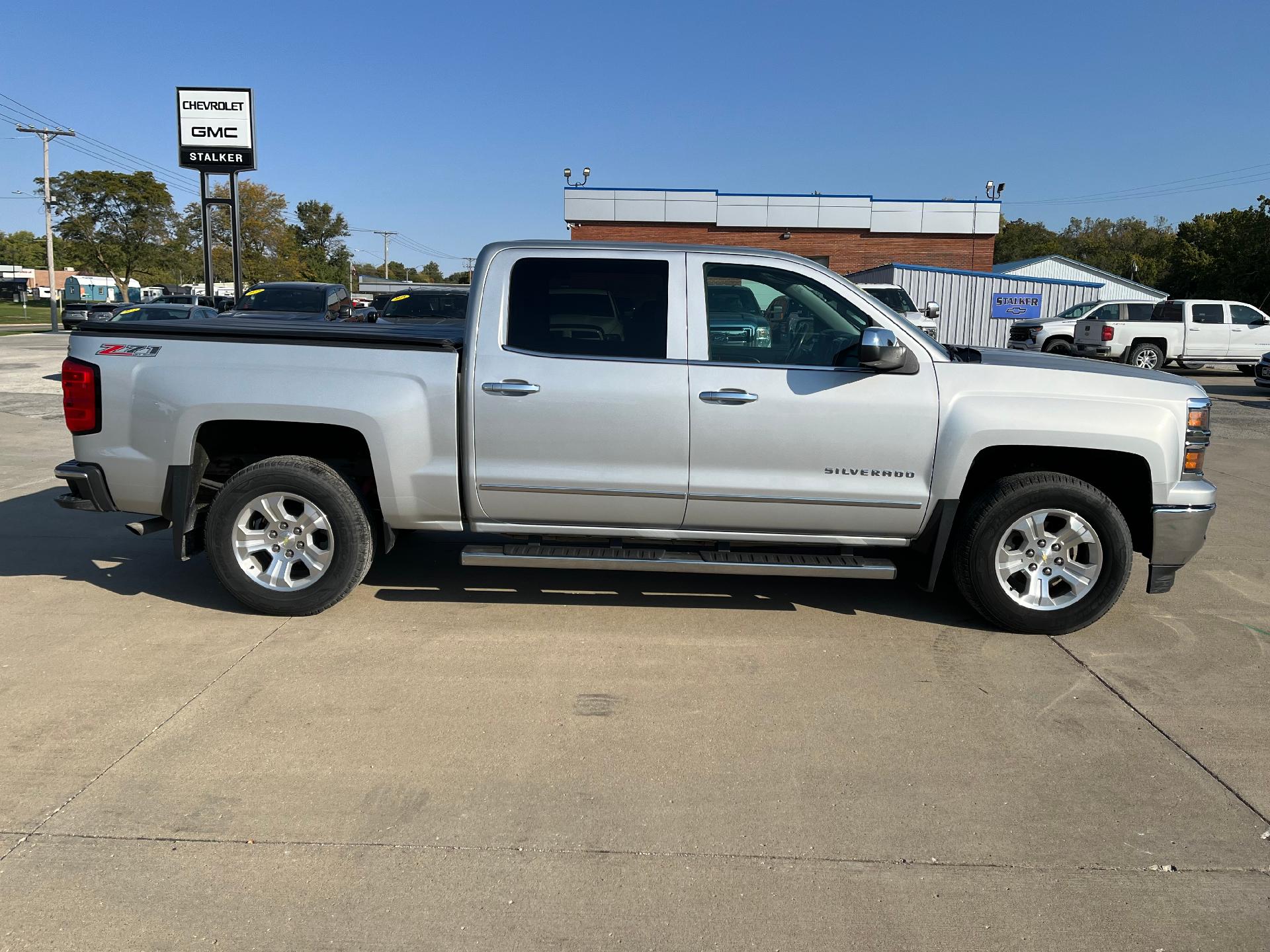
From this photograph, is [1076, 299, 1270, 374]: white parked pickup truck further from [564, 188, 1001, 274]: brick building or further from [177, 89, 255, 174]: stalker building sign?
[177, 89, 255, 174]: stalker building sign

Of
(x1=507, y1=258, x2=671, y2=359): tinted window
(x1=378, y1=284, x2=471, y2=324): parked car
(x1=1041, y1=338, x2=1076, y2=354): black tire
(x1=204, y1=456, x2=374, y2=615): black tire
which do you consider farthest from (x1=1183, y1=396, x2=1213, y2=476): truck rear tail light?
(x1=1041, y1=338, x2=1076, y2=354): black tire

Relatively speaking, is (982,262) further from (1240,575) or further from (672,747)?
(672,747)

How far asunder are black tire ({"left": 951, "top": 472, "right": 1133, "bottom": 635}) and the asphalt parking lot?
15cm

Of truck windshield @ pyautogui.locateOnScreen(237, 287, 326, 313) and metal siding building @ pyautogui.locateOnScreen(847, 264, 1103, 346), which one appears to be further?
metal siding building @ pyautogui.locateOnScreen(847, 264, 1103, 346)

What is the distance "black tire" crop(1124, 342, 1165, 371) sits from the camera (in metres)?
22.4

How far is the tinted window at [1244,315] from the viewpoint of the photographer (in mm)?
22875

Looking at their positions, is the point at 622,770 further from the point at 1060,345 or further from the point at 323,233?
the point at 323,233

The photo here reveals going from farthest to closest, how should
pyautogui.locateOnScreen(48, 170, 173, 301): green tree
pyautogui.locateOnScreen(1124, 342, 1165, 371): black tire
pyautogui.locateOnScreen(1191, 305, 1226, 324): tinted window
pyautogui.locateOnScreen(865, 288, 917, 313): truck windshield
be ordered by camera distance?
pyautogui.locateOnScreen(48, 170, 173, 301): green tree, pyautogui.locateOnScreen(1191, 305, 1226, 324): tinted window, pyautogui.locateOnScreen(1124, 342, 1165, 371): black tire, pyautogui.locateOnScreen(865, 288, 917, 313): truck windshield

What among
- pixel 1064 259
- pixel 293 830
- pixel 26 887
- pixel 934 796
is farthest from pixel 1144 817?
pixel 1064 259

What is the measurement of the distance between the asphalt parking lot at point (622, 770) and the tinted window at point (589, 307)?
151 cm

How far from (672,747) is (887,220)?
108 ft

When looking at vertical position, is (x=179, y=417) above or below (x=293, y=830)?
above

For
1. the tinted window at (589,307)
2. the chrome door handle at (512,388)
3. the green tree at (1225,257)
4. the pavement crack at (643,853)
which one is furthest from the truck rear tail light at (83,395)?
the green tree at (1225,257)

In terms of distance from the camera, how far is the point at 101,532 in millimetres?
6934
